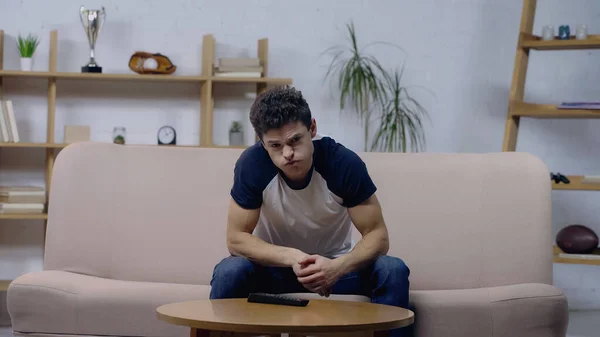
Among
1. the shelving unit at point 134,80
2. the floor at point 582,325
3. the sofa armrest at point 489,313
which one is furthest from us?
the shelving unit at point 134,80

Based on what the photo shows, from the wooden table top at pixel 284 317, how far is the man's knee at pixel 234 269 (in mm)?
249

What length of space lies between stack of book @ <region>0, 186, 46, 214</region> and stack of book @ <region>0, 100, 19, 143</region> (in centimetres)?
27

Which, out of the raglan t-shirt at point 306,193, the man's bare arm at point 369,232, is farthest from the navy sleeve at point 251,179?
the man's bare arm at point 369,232

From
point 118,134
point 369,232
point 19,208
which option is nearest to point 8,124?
point 19,208

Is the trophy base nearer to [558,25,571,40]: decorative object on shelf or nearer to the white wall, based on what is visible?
the white wall

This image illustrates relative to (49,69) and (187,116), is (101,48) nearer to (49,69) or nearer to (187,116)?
(49,69)

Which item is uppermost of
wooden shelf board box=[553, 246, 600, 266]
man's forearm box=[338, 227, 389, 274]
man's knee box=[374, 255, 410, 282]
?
man's forearm box=[338, 227, 389, 274]

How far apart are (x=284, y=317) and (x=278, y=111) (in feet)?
2.17

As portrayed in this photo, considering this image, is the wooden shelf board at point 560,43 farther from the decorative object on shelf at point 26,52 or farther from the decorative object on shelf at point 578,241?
the decorative object on shelf at point 26,52

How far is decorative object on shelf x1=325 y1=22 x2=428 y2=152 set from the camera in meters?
4.79

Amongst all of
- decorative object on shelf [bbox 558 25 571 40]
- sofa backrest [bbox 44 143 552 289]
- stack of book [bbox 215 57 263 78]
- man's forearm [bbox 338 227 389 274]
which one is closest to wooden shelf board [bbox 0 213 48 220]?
stack of book [bbox 215 57 263 78]

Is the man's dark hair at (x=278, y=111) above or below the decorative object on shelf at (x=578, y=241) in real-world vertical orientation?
above

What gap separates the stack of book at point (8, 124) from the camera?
14.4ft

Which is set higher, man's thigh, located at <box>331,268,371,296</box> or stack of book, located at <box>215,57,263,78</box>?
stack of book, located at <box>215,57,263,78</box>
